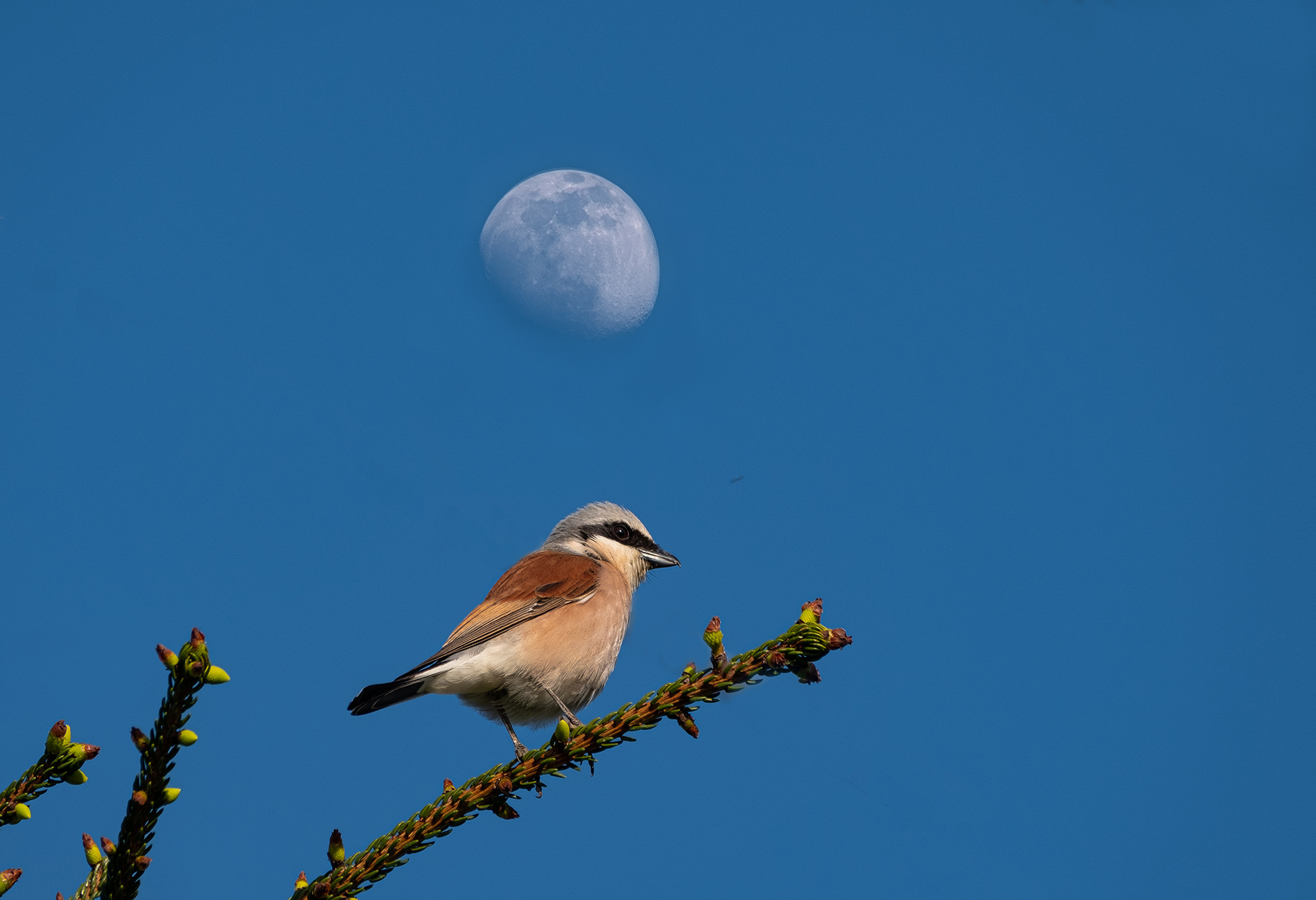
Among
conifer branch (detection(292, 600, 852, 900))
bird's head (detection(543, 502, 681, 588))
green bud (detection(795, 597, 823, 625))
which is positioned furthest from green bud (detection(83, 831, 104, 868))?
bird's head (detection(543, 502, 681, 588))

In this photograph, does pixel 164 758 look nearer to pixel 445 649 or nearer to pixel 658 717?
pixel 658 717

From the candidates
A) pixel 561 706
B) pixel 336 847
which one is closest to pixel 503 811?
pixel 336 847

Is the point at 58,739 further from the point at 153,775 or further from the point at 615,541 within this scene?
the point at 615,541

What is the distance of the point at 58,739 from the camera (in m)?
2.57

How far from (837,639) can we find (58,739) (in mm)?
2512

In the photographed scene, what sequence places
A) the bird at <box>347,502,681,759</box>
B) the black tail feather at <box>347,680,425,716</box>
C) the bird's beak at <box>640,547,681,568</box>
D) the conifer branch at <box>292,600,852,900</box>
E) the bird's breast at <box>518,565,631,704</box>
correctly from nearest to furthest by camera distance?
the conifer branch at <box>292,600,852,900</box>, the black tail feather at <box>347,680,425,716</box>, the bird at <box>347,502,681,759</box>, the bird's breast at <box>518,565,631,704</box>, the bird's beak at <box>640,547,681,568</box>

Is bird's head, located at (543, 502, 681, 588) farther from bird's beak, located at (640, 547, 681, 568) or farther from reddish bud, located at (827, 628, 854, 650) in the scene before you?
reddish bud, located at (827, 628, 854, 650)

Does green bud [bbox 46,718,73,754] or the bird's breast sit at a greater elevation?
the bird's breast

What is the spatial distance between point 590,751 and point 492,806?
1.54 feet

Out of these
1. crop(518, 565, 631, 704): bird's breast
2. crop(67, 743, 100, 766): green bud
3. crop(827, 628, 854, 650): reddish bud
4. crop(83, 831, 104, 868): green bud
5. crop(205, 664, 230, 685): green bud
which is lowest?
crop(83, 831, 104, 868): green bud

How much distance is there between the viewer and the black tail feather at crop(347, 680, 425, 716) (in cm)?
437

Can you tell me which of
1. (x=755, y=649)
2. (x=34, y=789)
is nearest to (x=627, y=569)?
(x=755, y=649)

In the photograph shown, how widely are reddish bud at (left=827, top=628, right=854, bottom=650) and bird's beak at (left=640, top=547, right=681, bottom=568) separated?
146 inches

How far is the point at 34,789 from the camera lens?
270 centimetres
